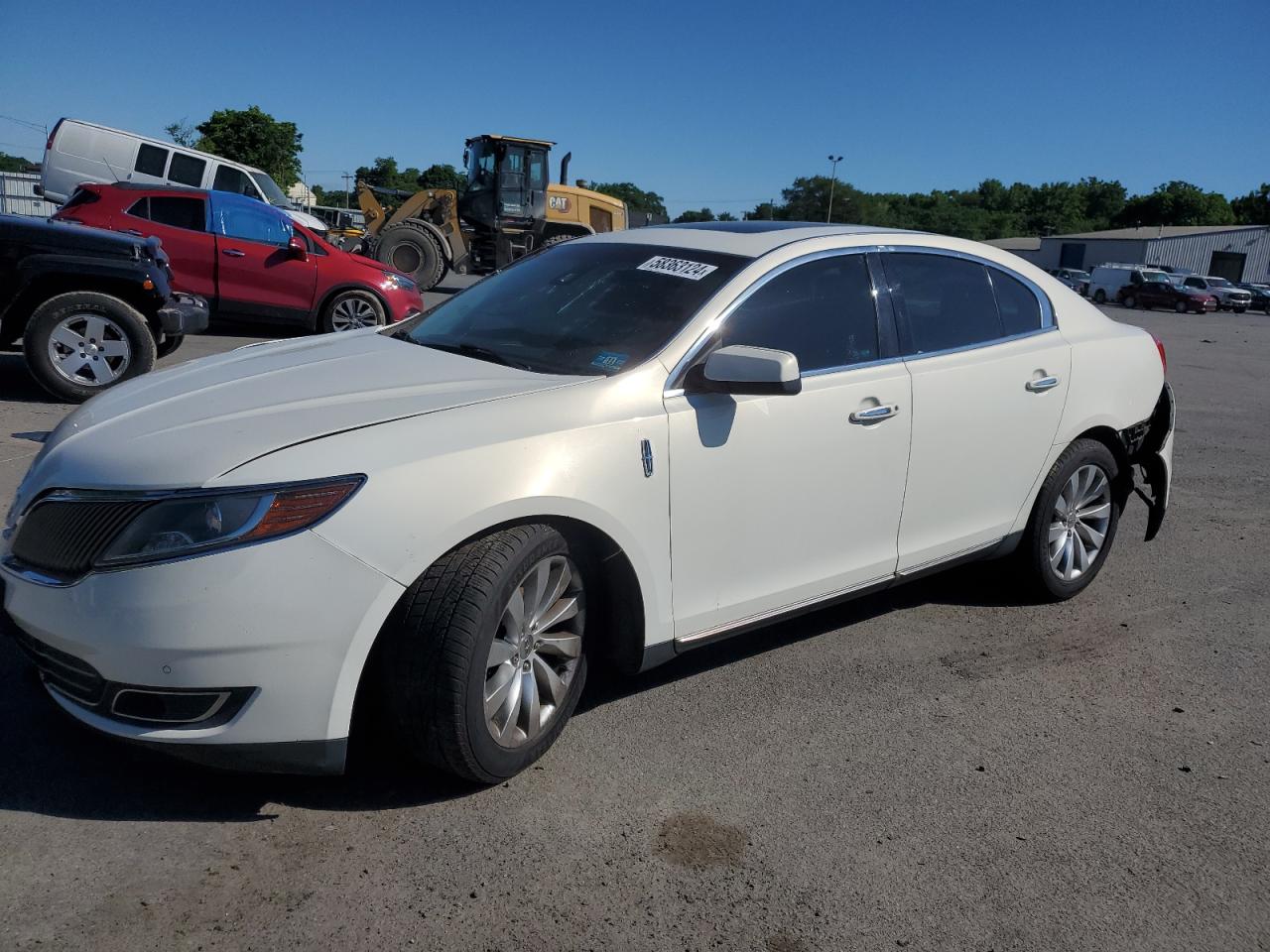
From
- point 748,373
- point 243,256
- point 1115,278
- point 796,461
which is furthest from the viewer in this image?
point 1115,278

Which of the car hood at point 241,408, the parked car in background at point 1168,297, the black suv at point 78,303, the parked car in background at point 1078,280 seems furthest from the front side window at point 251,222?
the parked car in background at point 1078,280

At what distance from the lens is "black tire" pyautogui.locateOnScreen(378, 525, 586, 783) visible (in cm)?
281

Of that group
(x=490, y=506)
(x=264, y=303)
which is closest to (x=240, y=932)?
(x=490, y=506)

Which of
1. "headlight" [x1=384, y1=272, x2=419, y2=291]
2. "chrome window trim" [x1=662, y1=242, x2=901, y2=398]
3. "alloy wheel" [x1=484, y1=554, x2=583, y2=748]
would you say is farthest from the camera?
"headlight" [x1=384, y1=272, x2=419, y2=291]

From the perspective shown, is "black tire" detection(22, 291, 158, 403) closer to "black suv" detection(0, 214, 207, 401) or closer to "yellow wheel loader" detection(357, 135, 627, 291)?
"black suv" detection(0, 214, 207, 401)

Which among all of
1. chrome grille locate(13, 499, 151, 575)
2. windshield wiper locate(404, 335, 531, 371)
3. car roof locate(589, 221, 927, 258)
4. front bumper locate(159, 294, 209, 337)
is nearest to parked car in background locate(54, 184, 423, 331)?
front bumper locate(159, 294, 209, 337)

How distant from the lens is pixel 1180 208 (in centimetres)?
9850

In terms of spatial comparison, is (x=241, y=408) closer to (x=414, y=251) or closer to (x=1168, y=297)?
(x=414, y=251)

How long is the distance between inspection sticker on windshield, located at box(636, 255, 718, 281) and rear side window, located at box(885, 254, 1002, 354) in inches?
33.5

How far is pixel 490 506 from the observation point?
2.88 m

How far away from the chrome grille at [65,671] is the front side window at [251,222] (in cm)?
932

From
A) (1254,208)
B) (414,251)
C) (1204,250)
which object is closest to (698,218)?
(414,251)

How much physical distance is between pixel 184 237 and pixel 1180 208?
349 feet

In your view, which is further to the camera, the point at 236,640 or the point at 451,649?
the point at 451,649
